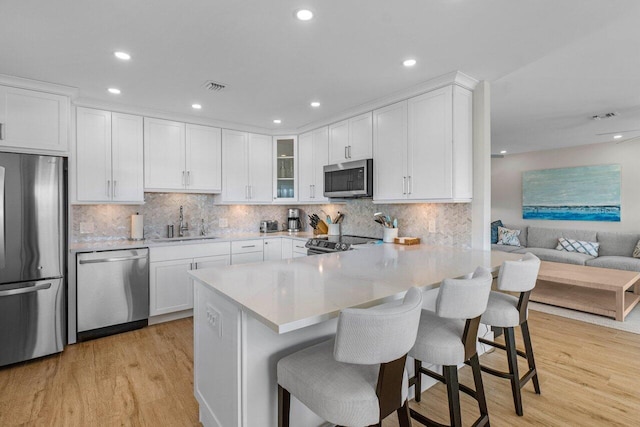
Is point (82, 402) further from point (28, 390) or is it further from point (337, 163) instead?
point (337, 163)

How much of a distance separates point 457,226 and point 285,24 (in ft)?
7.51

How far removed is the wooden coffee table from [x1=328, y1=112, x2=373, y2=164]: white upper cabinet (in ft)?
9.13

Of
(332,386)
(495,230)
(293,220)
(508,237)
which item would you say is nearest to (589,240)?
(508,237)

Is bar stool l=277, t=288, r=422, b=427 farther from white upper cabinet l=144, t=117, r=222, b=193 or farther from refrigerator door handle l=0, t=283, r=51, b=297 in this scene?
white upper cabinet l=144, t=117, r=222, b=193

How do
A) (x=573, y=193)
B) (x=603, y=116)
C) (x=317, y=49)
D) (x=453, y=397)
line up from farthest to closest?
(x=573, y=193), (x=603, y=116), (x=317, y=49), (x=453, y=397)

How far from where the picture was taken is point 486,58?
2416 mm

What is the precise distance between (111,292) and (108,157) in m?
1.43

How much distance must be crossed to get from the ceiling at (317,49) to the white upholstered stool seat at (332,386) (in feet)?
5.93

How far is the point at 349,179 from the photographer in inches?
147

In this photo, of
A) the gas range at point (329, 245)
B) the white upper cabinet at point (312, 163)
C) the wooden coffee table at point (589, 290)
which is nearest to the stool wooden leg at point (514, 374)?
the gas range at point (329, 245)

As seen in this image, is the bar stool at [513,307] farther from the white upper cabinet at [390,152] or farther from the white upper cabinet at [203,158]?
the white upper cabinet at [203,158]

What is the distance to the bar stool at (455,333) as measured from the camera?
1.46 m

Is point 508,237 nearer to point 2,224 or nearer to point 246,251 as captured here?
point 246,251

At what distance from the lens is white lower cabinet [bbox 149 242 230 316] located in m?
3.48
